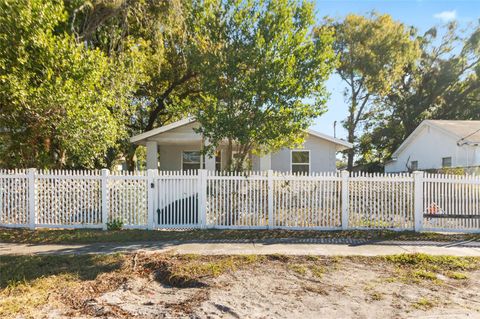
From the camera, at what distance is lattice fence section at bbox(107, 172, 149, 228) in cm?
965

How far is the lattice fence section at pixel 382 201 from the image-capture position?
9.59m

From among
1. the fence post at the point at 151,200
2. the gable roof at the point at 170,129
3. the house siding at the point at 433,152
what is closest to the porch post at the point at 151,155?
the gable roof at the point at 170,129

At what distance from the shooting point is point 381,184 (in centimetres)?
962

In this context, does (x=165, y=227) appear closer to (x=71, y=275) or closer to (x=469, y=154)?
(x=71, y=275)

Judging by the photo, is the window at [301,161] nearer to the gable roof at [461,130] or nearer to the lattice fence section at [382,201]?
the lattice fence section at [382,201]

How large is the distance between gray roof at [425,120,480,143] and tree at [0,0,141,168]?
57.8 feet

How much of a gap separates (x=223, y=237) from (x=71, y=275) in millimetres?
3829

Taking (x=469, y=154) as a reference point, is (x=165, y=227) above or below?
below

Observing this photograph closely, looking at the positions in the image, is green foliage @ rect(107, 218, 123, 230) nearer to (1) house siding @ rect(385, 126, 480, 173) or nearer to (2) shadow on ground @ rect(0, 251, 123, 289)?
(2) shadow on ground @ rect(0, 251, 123, 289)

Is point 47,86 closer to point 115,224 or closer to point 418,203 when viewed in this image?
point 115,224

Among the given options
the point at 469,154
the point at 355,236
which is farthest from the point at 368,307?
the point at 469,154

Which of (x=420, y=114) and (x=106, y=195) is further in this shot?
(x=420, y=114)

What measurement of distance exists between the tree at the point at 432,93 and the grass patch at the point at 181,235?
2524 cm

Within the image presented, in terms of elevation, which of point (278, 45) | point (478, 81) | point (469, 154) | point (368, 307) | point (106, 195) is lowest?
point (368, 307)
